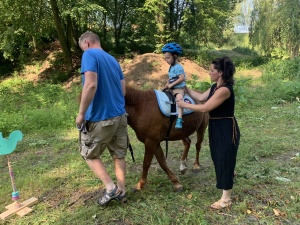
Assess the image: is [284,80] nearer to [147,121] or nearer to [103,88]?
[147,121]

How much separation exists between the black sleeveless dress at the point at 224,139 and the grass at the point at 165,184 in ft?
1.43

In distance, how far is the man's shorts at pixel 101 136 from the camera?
3014 mm

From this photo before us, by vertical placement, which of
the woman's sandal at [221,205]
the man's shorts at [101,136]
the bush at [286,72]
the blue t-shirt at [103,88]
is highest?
the blue t-shirt at [103,88]

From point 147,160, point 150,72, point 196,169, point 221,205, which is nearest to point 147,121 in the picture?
point 147,160

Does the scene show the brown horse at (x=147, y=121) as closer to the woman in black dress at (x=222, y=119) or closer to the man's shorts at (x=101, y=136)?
the man's shorts at (x=101, y=136)

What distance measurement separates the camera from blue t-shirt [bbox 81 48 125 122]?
2863 mm

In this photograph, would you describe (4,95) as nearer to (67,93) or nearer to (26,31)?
(67,93)

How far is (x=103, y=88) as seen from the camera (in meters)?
2.97

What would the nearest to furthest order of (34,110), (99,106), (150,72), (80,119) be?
(80,119) < (99,106) < (34,110) < (150,72)

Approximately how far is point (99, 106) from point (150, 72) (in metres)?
10.6

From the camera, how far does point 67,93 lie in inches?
500

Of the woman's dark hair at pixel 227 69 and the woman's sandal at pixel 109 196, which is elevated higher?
the woman's dark hair at pixel 227 69

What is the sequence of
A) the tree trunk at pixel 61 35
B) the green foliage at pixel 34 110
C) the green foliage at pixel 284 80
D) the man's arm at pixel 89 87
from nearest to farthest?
the man's arm at pixel 89 87, the green foliage at pixel 34 110, the green foliage at pixel 284 80, the tree trunk at pixel 61 35

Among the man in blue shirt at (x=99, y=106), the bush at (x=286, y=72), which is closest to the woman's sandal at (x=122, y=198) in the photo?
the man in blue shirt at (x=99, y=106)
